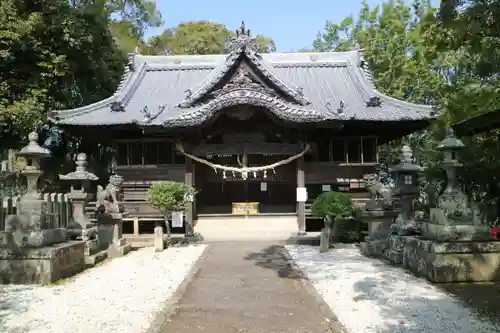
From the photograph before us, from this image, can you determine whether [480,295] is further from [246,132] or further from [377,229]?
[246,132]

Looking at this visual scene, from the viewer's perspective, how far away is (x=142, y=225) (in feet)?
67.5

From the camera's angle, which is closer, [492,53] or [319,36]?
[492,53]

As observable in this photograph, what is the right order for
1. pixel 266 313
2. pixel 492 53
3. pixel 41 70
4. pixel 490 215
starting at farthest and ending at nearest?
pixel 41 70
pixel 492 53
pixel 490 215
pixel 266 313

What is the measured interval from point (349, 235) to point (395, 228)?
4602 millimetres

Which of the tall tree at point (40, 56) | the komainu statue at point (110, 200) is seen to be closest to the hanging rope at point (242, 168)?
the komainu statue at point (110, 200)

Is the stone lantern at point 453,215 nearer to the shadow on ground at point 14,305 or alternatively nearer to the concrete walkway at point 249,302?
the concrete walkway at point 249,302

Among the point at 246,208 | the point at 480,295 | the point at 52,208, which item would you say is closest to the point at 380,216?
the point at 480,295

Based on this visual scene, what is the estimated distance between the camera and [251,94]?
17.0m

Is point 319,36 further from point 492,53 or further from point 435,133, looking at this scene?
point 492,53

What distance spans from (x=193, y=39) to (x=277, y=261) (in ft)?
101

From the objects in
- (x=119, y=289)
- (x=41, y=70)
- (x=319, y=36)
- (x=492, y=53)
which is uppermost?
(x=319, y=36)

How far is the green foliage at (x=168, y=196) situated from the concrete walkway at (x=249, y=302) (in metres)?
3.38

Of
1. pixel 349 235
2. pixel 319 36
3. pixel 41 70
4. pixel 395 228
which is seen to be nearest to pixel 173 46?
pixel 319 36

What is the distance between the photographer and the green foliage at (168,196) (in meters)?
15.0
